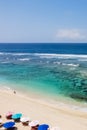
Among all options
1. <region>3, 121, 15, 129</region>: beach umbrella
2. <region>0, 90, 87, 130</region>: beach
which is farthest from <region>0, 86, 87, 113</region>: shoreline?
<region>3, 121, 15, 129</region>: beach umbrella

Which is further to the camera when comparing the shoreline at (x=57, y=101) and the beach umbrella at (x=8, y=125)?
the shoreline at (x=57, y=101)

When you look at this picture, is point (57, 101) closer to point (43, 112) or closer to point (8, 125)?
point (43, 112)

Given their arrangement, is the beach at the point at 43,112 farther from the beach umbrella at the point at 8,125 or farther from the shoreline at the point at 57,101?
the beach umbrella at the point at 8,125

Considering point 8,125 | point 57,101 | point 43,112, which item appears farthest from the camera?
point 57,101

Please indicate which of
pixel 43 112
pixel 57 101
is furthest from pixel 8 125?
pixel 57 101

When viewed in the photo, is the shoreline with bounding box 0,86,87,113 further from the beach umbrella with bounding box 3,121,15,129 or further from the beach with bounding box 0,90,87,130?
the beach umbrella with bounding box 3,121,15,129

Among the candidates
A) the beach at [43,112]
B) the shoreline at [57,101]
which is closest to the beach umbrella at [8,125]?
the beach at [43,112]

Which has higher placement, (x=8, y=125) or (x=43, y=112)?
(x=8, y=125)

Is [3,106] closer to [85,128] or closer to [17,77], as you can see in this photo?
[85,128]
